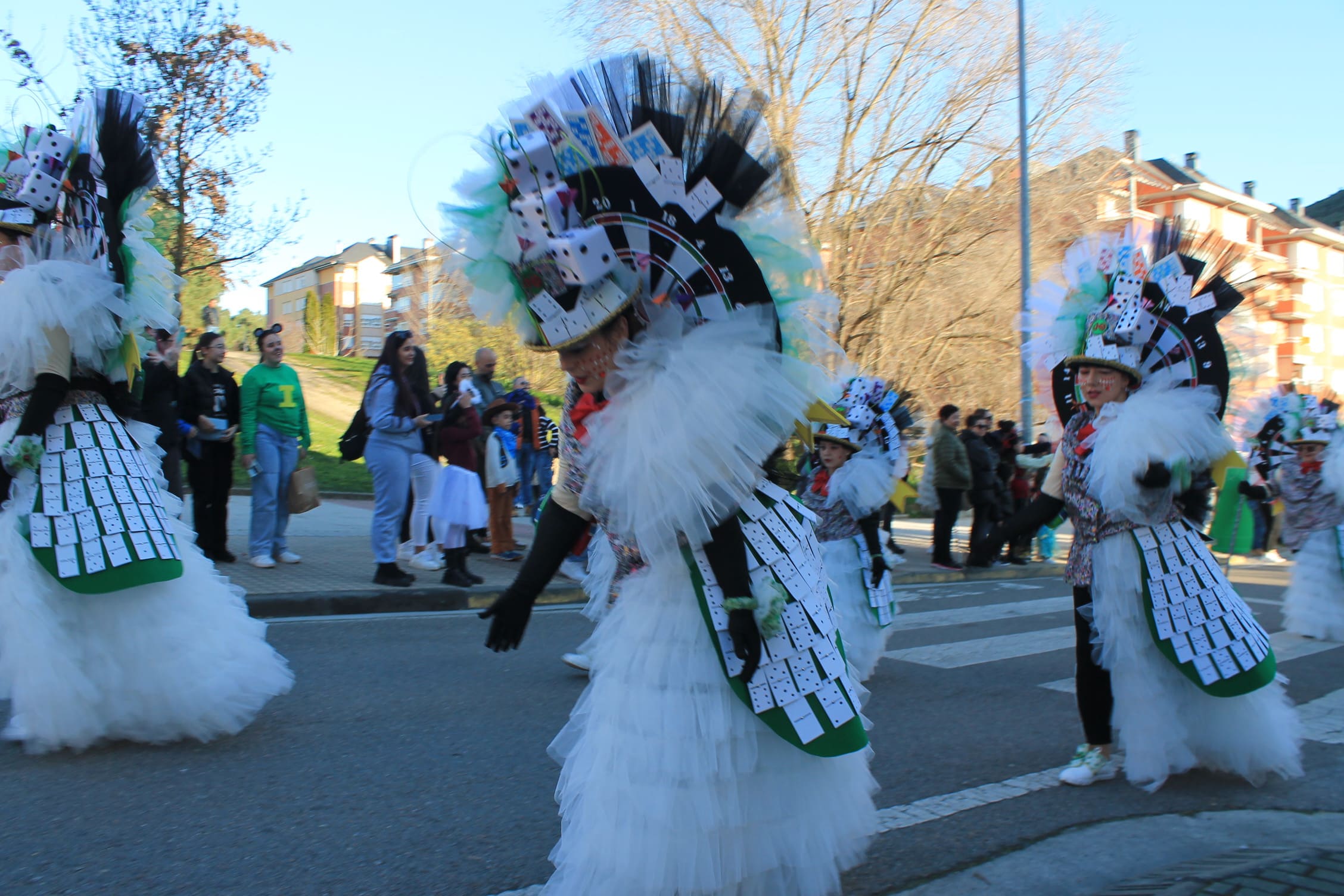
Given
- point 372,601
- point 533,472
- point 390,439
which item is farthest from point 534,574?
point 533,472

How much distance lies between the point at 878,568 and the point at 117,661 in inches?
152

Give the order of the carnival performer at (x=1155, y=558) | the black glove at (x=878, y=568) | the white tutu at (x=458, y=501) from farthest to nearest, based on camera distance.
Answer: the white tutu at (x=458, y=501) → the black glove at (x=878, y=568) → the carnival performer at (x=1155, y=558)

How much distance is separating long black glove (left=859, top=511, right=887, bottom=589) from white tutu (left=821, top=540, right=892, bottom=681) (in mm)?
92

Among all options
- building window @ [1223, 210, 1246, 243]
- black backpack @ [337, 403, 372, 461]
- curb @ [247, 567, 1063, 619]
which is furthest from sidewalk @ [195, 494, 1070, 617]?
building window @ [1223, 210, 1246, 243]

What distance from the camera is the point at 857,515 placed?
6.24 m

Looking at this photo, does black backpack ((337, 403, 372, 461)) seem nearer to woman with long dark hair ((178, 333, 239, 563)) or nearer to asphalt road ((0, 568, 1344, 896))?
woman with long dark hair ((178, 333, 239, 563))

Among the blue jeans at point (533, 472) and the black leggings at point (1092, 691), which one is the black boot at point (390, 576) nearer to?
the blue jeans at point (533, 472)

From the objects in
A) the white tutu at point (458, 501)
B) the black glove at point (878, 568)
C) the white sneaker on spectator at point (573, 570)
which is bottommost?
the white sneaker on spectator at point (573, 570)

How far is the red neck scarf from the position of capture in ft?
9.02

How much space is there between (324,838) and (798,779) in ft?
5.69

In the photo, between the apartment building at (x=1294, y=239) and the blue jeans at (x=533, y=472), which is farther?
the apartment building at (x=1294, y=239)

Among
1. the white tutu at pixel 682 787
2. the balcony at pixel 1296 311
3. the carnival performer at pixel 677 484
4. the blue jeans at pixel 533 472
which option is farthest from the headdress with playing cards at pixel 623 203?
the balcony at pixel 1296 311

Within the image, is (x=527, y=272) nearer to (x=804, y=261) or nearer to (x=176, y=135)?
(x=804, y=261)

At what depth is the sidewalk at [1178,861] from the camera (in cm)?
288
